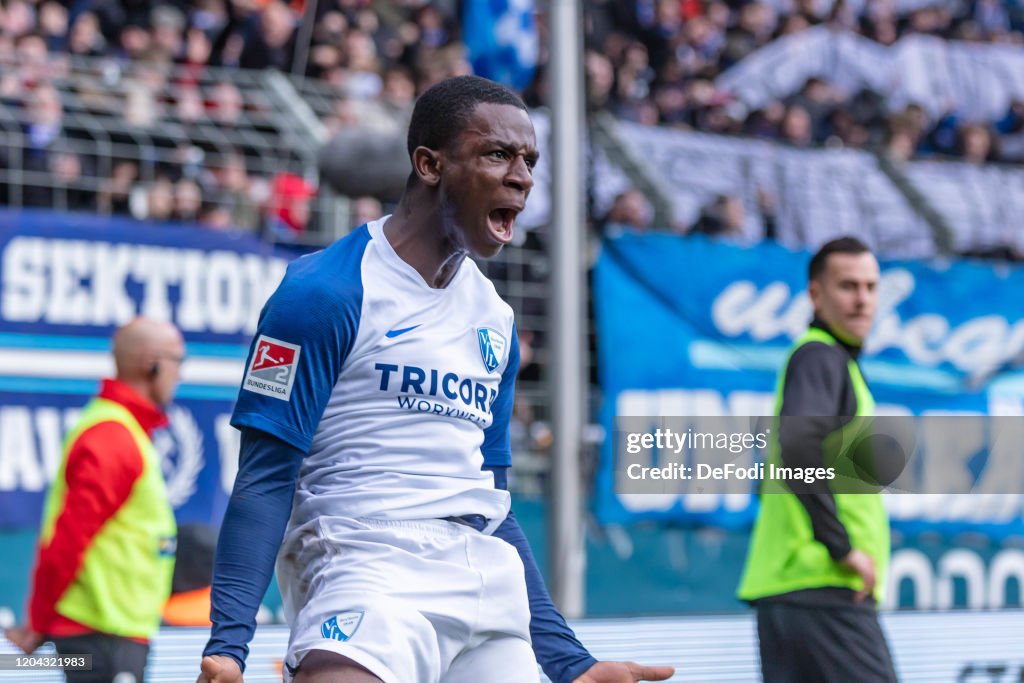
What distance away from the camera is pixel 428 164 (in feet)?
9.21

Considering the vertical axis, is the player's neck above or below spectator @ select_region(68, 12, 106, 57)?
below

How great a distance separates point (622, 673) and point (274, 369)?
2.79ft

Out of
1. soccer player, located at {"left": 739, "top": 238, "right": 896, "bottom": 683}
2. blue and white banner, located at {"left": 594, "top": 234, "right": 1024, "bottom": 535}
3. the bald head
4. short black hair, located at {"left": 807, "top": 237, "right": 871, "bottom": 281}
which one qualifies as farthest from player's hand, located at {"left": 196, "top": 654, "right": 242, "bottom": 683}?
blue and white banner, located at {"left": 594, "top": 234, "right": 1024, "bottom": 535}

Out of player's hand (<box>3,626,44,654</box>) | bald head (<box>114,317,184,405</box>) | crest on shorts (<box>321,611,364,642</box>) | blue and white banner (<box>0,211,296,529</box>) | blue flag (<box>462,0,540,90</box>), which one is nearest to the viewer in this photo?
crest on shorts (<box>321,611,364,642</box>)

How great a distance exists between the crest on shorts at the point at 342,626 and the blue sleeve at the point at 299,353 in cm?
29

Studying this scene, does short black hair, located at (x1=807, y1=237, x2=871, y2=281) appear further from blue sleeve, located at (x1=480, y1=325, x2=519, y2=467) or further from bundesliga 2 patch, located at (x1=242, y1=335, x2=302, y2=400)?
bundesliga 2 patch, located at (x1=242, y1=335, x2=302, y2=400)

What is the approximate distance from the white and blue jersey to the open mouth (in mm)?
165

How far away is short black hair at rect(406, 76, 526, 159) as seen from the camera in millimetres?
2762

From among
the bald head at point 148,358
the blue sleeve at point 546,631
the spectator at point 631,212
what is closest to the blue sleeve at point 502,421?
the blue sleeve at point 546,631

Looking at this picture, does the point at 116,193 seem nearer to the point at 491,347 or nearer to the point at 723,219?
the point at 723,219

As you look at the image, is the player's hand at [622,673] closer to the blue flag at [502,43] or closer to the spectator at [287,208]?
the spectator at [287,208]

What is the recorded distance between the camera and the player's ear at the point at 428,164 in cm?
279

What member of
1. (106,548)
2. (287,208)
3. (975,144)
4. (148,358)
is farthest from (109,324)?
(975,144)

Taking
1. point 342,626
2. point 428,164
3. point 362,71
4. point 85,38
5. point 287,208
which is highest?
point 362,71
